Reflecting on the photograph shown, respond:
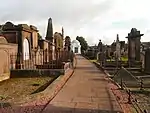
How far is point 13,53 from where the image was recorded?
18906 millimetres

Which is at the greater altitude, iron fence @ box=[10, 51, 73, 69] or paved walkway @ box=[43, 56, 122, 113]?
iron fence @ box=[10, 51, 73, 69]

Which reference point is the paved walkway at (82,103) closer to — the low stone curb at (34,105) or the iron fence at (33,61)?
the low stone curb at (34,105)

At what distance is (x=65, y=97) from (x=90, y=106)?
174 cm

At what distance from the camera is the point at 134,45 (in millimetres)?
27344

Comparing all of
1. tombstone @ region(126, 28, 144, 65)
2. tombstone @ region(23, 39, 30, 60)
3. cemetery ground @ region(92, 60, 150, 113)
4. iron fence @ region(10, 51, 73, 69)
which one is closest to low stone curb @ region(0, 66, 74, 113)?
cemetery ground @ region(92, 60, 150, 113)

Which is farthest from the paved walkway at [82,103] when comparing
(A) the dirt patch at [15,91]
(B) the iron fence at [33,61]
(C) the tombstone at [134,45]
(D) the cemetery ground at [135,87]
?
(C) the tombstone at [134,45]

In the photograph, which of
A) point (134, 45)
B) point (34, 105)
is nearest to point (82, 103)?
point (34, 105)

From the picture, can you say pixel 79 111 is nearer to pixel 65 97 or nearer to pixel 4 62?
pixel 65 97

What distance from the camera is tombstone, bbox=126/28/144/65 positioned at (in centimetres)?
2662

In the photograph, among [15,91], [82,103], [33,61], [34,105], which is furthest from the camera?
[33,61]

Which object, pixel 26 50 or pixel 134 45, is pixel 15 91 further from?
pixel 134 45

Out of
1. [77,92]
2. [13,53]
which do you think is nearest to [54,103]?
[77,92]

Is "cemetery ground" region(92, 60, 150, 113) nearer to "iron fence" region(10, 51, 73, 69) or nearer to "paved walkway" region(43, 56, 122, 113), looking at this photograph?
"paved walkway" region(43, 56, 122, 113)

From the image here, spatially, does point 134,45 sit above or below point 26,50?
above
